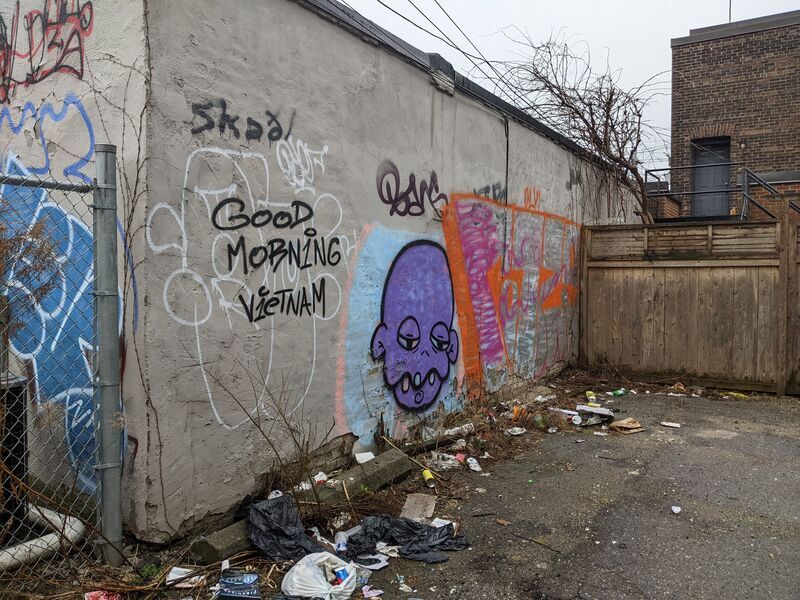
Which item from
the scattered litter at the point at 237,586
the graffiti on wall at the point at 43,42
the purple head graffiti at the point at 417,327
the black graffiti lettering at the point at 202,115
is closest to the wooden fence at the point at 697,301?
the purple head graffiti at the point at 417,327

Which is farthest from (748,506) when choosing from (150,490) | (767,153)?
(767,153)

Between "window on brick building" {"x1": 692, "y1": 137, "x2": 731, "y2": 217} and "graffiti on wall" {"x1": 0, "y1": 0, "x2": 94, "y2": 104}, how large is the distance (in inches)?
580

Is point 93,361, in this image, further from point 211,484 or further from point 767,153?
point 767,153

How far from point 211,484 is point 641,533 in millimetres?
2755

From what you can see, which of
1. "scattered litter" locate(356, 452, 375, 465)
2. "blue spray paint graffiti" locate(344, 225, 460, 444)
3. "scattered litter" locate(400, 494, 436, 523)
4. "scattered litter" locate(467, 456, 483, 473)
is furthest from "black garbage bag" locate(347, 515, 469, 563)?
Result: "scattered litter" locate(467, 456, 483, 473)

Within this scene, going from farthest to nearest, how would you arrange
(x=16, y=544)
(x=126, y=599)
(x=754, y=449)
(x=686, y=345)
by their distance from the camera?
(x=686, y=345)
(x=754, y=449)
(x=16, y=544)
(x=126, y=599)

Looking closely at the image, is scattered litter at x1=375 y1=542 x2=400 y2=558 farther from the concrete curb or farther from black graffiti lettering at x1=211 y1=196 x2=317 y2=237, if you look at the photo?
black graffiti lettering at x1=211 y1=196 x2=317 y2=237

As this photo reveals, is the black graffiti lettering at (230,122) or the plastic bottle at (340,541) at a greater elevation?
the black graffiti lettering at (230,122)

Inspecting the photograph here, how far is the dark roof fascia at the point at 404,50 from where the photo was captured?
4275mm

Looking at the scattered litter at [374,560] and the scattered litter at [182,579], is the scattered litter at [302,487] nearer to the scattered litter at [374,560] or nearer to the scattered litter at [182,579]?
the scattered litter at [374,560]

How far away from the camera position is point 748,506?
4156 millimetres

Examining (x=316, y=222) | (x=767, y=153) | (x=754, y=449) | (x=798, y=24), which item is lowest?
(x=754, y=449)

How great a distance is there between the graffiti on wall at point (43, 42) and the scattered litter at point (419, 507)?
11.3 feet

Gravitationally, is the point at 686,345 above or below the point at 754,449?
above
